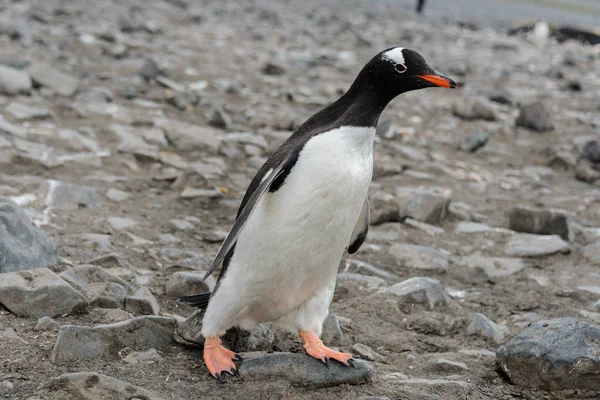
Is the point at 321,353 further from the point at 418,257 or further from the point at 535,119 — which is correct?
Answer: the point at 535,119

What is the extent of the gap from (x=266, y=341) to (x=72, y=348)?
0.96m

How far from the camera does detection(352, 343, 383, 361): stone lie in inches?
156

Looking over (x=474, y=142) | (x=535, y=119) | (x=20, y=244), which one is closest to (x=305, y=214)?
(x=20, y=244)

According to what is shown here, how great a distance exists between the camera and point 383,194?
6281 millimetres

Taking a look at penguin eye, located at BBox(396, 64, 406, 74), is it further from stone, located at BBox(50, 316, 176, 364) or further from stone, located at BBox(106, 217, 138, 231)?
stone, located at BBox(106, 217, 138, 231)

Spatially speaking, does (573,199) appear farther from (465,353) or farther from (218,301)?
(218,301)

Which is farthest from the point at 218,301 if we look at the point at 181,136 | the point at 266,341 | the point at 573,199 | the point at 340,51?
the point at 340,51

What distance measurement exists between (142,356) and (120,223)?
2.05 meters

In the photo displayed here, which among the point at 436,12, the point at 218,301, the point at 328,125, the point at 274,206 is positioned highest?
the point at 328,125

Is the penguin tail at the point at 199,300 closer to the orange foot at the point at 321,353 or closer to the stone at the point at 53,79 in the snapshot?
the orange foot at the point at 321,353

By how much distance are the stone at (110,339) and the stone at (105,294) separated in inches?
14.2

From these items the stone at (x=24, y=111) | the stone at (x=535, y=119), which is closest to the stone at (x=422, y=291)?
the stone at (x=24, y=111)

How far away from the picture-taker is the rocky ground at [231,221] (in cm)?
350

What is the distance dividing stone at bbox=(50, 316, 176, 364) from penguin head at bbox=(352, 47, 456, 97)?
4.67 feet
